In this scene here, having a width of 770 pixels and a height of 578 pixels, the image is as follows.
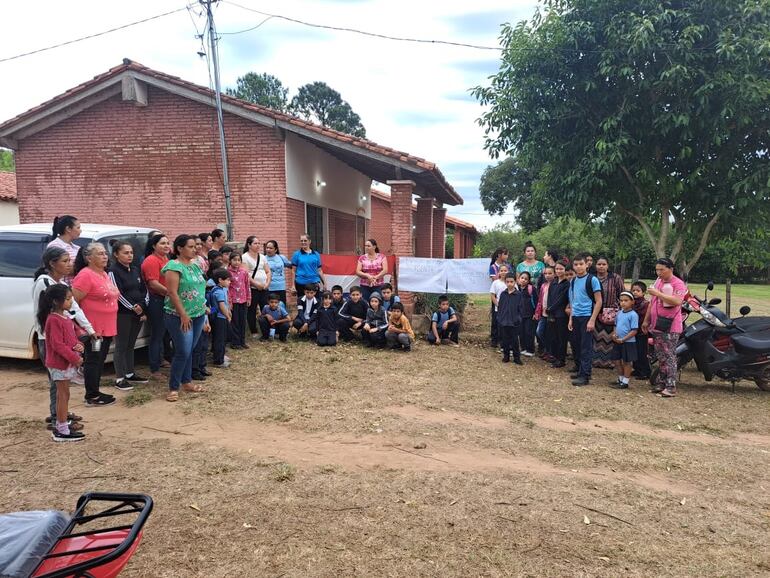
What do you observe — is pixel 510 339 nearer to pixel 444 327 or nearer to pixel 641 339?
pixel 444 327

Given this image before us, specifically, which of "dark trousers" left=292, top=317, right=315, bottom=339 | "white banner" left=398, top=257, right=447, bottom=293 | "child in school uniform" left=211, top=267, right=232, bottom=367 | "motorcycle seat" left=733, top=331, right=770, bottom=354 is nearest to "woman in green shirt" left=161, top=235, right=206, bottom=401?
"child in school uniform" left=211, top=267, right=232, bottom=367

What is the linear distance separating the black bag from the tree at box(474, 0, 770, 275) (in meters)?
2.76

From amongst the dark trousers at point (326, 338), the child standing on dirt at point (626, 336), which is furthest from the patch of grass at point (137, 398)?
the child standing on dirt at point (626, 336)

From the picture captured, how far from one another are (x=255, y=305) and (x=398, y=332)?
2.36 meters

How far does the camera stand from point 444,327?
8.57m

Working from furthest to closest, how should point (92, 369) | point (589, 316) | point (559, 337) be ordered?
1. point (559, 337)
2. point (589, 316)
3. point (92, 369)

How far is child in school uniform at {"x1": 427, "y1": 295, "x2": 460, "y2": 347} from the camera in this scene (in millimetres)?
8508

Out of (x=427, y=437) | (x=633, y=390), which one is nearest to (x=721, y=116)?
(x=633, y=390)

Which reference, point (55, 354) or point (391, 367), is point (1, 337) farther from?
point (391, 367)

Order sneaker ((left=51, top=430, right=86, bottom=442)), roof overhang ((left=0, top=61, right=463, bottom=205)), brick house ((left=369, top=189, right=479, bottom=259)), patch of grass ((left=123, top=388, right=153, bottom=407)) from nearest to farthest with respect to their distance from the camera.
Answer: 1. sneaker ((left=51, top=430, right=86, bottom=442))
2. patch of grass ((left=123, top=388, right=153, bottom=407))
3. roof overhang ((left=0, top=61, right=463, bottom=205))
4. brick house ((left=369, top=189, right=479, bottom=259))

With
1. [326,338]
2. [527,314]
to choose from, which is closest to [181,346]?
[326,338]

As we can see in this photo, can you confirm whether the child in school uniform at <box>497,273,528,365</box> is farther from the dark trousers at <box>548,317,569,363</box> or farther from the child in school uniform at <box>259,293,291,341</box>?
the child in school uniform at <box>259,293,291,341</box>

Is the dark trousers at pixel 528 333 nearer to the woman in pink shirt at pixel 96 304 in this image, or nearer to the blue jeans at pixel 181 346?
the blue jeans at pixel 181 346

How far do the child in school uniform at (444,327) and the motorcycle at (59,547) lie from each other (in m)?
6.61
